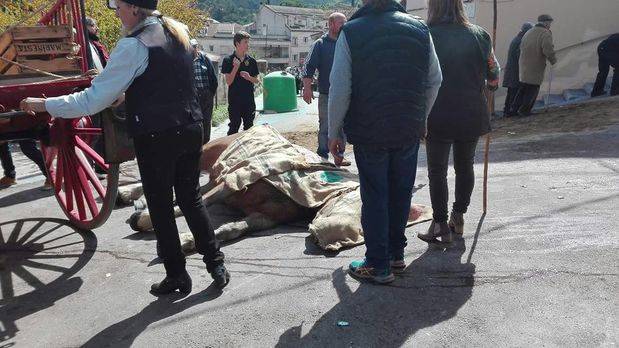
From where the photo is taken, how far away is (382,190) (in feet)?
9.66

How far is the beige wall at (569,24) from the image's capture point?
11.5 metres

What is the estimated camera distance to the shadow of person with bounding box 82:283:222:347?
2662 mm

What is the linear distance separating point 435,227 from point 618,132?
479 cm

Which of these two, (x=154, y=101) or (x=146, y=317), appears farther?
(x=146, y=317)

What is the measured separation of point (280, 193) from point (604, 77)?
29.3 ft

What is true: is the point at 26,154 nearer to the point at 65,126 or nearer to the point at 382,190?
the point at 65,126

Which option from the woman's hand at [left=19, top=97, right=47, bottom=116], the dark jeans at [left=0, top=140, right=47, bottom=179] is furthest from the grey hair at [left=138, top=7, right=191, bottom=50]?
the dark jeans at [left=0, top=140, right=47, bottom=179]

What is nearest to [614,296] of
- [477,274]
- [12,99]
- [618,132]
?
[477,274]

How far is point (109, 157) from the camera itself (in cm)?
314

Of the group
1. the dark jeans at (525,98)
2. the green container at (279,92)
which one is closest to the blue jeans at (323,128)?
the dark jeans at (525,98)

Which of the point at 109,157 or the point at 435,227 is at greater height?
the point at 109,157

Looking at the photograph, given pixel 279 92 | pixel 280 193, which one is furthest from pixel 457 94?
pixel 279 92

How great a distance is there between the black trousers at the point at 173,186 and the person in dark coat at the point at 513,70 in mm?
8436

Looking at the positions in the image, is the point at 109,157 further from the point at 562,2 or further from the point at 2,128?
the point at 562,2
